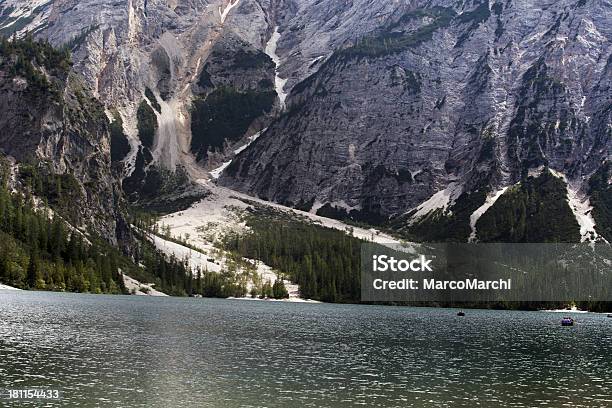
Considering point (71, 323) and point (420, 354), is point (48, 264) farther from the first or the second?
point (420, 354)

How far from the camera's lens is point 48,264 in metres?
187

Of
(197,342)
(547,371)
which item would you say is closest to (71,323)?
(197,342)

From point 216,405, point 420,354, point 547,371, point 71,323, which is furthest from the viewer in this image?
point 71,323

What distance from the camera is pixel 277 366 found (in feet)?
215

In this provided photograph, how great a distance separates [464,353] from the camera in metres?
85.9

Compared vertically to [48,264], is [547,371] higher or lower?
lower

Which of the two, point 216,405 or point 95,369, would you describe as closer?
point 216,405

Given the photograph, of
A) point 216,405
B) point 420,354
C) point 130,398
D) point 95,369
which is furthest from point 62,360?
point 420,354

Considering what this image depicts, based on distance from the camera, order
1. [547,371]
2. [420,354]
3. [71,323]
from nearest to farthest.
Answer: [547,371] < [420,354] < [71,323]

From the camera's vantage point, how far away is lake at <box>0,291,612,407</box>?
Answer: 50.5 metres

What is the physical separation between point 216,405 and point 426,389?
784 inches

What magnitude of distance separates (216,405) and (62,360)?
21.4 meters

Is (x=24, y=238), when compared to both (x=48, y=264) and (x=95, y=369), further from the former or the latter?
(x=95, y=369)

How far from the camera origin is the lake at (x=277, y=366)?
50.5 meters
